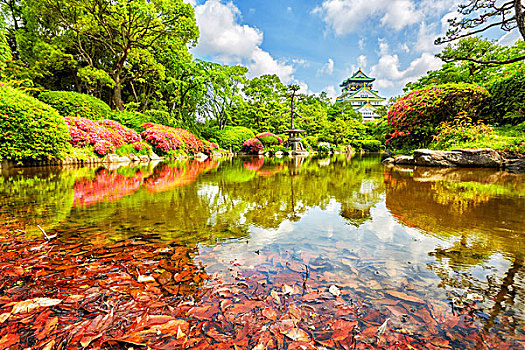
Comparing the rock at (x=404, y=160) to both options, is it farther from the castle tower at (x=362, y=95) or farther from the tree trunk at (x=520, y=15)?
the castle tower at (x=362, y=95)

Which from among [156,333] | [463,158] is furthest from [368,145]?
[156,333]

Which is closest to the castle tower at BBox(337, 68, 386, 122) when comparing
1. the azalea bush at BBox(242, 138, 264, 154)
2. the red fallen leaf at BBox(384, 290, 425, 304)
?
the azalea bush at BBox(242, 138, 264, 154)

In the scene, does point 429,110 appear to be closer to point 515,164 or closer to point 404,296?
point 515,164

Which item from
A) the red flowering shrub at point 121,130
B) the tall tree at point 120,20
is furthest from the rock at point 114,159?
the tall tree at point 120,20

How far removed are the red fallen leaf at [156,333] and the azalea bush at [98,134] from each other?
10.6 meters

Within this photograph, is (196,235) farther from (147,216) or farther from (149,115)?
(149,115)

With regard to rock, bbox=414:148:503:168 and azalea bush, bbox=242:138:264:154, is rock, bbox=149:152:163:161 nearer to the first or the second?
azalea bush, bbox=242:138:264:154

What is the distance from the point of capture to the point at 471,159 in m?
7.18

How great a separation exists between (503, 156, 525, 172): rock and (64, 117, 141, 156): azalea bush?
14.1 m

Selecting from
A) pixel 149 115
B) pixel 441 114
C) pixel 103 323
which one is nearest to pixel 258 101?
pixel 149 115

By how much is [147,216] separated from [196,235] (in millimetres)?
828

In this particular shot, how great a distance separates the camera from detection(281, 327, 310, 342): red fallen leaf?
0.88 m

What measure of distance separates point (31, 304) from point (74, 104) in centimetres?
1365

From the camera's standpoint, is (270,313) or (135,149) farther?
(135,149)
